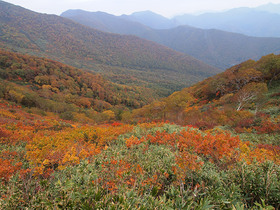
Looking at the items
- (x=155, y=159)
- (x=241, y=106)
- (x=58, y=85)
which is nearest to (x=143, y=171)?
(x=155, y=159)

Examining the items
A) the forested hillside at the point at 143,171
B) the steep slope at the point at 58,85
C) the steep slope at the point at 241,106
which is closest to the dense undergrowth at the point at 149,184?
the forested hillside at the point at 143,171

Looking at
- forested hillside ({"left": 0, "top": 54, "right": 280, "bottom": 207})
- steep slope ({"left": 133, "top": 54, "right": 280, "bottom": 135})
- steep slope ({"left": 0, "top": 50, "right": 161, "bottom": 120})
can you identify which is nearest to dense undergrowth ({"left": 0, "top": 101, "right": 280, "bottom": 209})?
forested hillside ({"left": 0, "top": 54, "right": 280, "bottom": 207})

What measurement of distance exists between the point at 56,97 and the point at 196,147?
63704 mm

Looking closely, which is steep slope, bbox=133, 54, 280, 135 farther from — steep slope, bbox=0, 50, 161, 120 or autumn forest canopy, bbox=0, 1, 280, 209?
steep slope, bbox=0, 50, 161, 120

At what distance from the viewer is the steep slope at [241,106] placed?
41.8 ft

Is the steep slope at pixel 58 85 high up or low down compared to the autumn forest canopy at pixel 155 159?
down

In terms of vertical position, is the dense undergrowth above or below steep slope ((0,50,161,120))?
above

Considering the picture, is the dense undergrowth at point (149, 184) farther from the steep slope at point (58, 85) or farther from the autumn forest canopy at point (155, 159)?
the steep slope at point (58, 85)

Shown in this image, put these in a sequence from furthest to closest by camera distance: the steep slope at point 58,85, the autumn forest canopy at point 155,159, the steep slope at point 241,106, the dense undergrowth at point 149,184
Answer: the steep slope at point 58,85, the steep slope at point 241,106, the autumn forest canopy at point 155,159, the dense undergrowth at point 149,184

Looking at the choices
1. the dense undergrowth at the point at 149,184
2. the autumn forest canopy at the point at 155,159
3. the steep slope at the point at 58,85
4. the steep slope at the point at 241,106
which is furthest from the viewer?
the steep slope at the point at 58,85

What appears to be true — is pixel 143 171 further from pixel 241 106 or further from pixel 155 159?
pixel 241 106

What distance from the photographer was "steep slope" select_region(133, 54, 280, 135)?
12.8 metres

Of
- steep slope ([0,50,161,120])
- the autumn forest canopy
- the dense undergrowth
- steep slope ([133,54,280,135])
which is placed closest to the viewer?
the dense undergrowth

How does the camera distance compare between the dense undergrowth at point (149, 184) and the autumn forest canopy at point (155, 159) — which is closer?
the dense undergrowth at point (149, 184)
